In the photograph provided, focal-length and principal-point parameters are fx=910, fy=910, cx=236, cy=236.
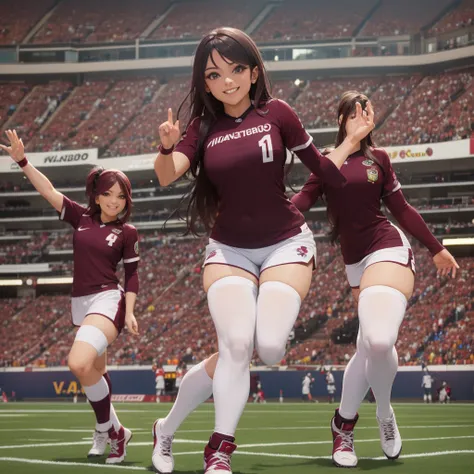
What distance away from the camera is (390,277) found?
629 centimetres

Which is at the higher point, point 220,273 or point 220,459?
point 220,273

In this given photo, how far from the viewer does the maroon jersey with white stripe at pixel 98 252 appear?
7.36 meters

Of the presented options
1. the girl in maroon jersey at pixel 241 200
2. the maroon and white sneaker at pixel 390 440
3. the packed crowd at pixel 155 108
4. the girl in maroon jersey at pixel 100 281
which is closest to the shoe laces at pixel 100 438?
the girl in maroon jersey at pixel 100 281

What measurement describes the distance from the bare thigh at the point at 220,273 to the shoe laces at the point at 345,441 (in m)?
1.74

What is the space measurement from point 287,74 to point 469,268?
20.3m

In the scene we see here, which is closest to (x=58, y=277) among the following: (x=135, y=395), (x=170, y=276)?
(x=170, y=276)

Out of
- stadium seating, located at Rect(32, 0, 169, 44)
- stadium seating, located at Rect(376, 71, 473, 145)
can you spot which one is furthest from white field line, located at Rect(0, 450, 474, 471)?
stadium seating, located at Rect(32, 0, 169, 44)

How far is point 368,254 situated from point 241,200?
5.50ft

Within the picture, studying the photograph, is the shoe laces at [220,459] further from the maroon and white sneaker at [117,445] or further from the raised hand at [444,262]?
the raised hand at [444,262]

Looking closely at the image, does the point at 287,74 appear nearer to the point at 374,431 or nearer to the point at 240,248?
the point at 374,431

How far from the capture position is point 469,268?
132 ft

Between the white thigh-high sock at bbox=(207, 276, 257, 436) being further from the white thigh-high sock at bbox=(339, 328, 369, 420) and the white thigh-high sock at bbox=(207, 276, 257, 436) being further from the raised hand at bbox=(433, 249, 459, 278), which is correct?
the raised hand at bbox=(433, 249, 459, 278)

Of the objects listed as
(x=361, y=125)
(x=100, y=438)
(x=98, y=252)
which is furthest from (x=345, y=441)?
(x=98, y=252)

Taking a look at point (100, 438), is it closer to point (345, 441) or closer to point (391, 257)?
point (345, 441)
